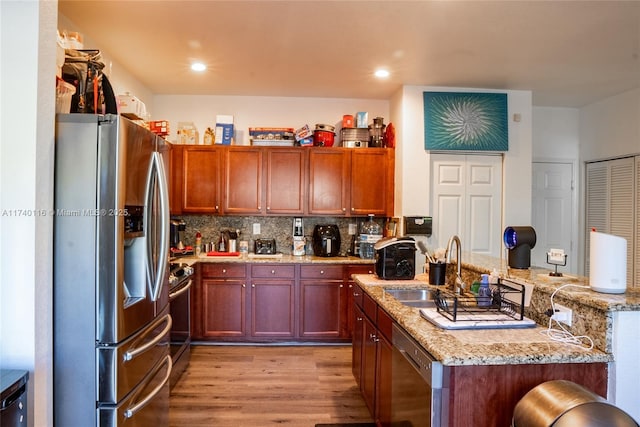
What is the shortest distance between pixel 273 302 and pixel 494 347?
2.82m

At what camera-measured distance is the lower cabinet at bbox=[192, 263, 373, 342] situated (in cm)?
394

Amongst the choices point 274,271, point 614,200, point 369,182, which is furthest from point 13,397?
point 614,200

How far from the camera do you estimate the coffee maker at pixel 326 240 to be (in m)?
4.26

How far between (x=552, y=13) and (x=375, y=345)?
248 cm

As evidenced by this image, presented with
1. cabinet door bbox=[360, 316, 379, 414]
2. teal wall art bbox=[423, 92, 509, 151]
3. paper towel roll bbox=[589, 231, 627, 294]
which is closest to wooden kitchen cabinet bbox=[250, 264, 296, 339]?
cabinet door bbox=[360, 316, 379, 414]

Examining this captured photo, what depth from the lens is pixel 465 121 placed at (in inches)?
158

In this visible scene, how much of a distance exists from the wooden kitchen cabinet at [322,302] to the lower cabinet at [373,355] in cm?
107

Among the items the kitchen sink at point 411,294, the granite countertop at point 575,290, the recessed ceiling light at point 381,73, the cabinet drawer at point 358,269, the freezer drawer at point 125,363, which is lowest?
the freezer drawer at point 125,363

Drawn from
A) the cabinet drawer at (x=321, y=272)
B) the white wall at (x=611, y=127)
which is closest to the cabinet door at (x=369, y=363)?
the cabinet drawer at (x=321, y=272)

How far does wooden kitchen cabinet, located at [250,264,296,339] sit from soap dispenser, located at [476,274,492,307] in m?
2.31

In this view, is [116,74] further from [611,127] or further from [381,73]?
[611,127]

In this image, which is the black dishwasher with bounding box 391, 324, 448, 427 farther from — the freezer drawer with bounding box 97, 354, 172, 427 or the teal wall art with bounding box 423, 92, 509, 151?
the teal wall art with bounding box 423, 92, 509, 151

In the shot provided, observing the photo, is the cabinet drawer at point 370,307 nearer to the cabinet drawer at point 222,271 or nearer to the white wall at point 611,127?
the cabinet drawer at point 222,271

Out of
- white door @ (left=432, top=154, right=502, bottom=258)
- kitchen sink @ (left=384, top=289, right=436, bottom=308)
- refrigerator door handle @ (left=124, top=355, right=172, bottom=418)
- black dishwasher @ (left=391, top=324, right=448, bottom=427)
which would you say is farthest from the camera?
white door @ (left=432, top=154, right=502, bottom=258)
